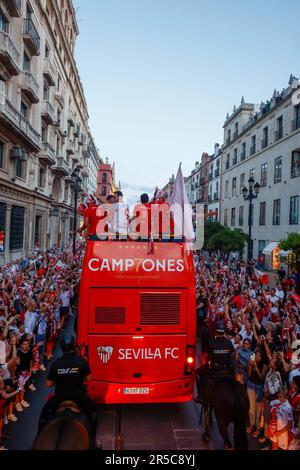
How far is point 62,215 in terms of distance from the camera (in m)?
42.3

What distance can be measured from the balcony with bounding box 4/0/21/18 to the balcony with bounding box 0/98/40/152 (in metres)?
5.44

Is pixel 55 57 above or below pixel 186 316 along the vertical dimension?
above

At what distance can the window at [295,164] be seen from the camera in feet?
91.1

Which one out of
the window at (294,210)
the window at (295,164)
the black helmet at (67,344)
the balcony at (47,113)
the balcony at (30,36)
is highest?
the balcony at (30,36)

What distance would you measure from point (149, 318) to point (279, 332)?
4.27 m

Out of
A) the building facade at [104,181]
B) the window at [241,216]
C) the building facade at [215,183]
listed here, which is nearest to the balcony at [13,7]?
the window at [241,216]

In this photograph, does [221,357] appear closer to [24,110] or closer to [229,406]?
[229,406]

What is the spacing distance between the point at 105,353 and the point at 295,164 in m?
26.4

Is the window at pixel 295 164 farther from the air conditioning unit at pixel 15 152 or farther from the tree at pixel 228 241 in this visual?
the air conditioning unit at pixel 15 152

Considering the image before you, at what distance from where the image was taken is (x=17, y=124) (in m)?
21.0

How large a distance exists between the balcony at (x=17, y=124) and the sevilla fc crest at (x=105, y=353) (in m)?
16.0

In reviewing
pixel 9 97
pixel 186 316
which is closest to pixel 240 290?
pixel 186 316

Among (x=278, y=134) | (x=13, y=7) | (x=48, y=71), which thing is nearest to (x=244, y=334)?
Result: (x=13, y=7)

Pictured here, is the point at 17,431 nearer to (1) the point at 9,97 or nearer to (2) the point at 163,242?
(2) the point at 163,242
